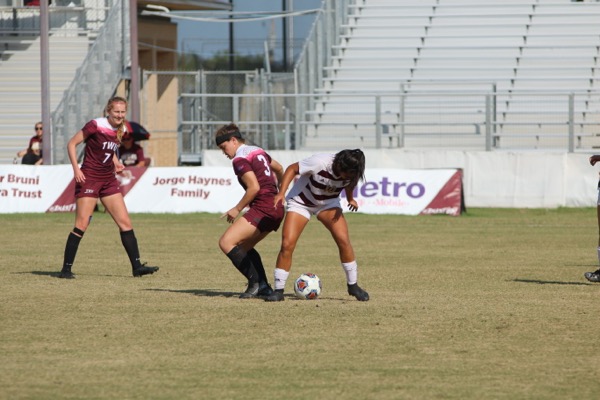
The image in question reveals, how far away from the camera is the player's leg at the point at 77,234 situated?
43.0 ft

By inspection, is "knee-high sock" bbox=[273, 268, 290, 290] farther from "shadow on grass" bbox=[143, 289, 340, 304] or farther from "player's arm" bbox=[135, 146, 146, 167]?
"player's arm" bbox=[135, 146, 146, 167]

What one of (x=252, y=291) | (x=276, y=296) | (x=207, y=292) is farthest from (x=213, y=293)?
A: (x=276, y=296)

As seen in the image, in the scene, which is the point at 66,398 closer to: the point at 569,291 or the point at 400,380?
the point at 400,380

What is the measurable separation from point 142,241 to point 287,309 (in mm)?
8525

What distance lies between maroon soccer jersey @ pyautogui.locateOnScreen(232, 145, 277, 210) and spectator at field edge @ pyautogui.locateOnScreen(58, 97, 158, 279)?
8.33 feet

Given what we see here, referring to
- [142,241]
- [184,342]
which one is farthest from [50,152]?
[184,342]

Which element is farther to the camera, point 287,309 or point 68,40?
point 68,40

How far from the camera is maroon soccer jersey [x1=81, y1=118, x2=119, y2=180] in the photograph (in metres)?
13.2

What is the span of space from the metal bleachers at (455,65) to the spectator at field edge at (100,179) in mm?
14695

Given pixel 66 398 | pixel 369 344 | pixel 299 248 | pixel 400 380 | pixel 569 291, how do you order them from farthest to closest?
pixel 299 248 → pixel 569 291 → pixel 369 344 → pixel 400 380 → pixel 66 398

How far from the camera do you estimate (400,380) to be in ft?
24.6

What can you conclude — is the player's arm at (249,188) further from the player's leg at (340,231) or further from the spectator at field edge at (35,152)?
the spectator at field edge at (35,152)

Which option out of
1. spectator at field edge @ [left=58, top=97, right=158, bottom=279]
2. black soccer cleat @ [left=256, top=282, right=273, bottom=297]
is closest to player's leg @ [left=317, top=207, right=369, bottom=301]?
black soccer cleat @ [left=256, top=282, right=273, bottom=297]

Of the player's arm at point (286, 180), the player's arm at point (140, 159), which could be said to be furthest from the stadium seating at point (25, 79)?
the player's arm at point (286, 180)
